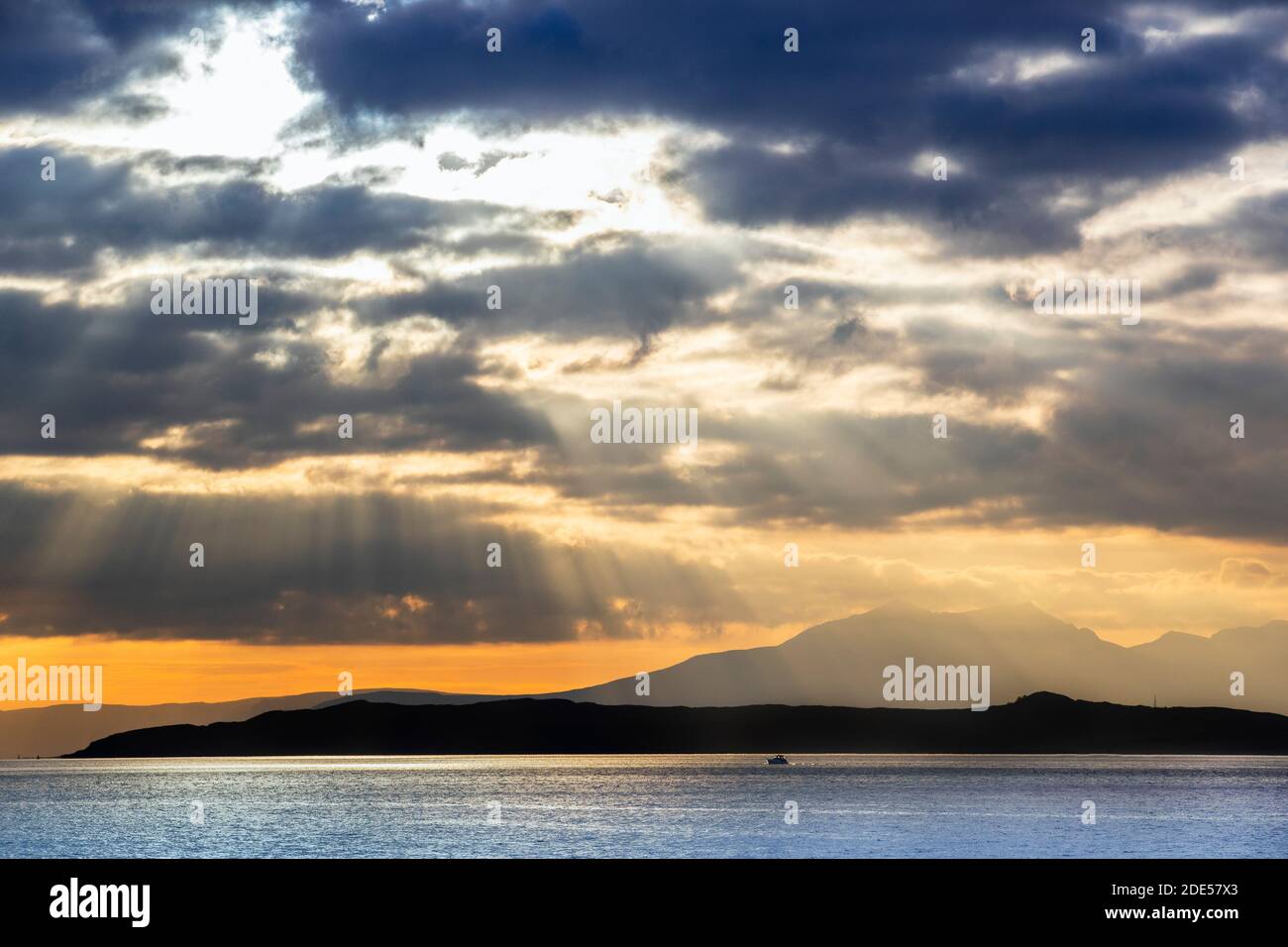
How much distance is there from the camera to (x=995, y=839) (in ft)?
338

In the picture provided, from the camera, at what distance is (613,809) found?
139 m

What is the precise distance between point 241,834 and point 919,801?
76.9 meters

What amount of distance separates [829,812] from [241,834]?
55.3m
